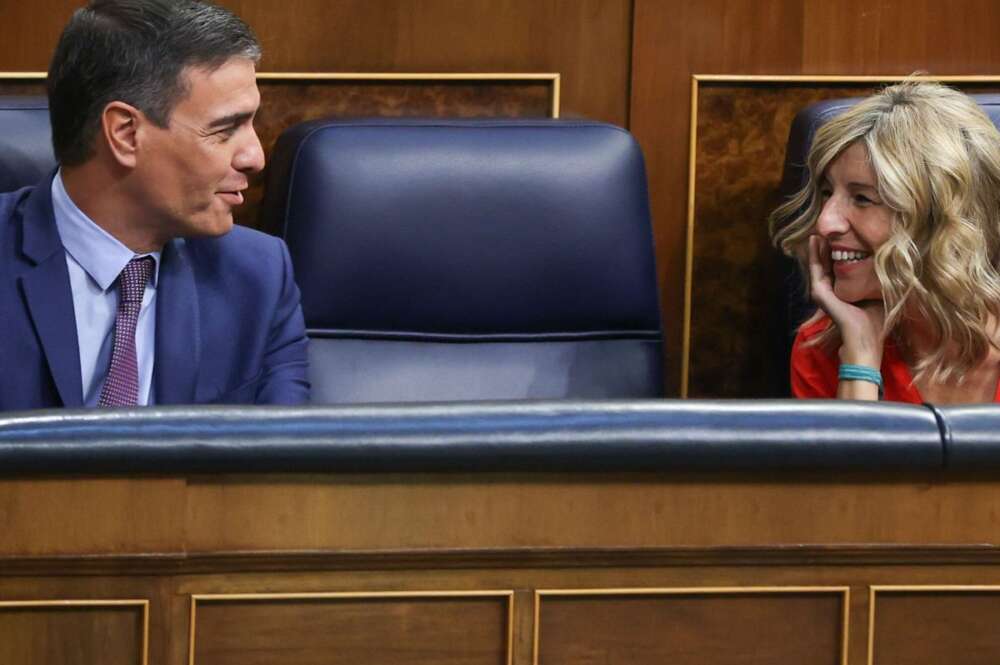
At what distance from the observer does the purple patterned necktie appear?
115cm

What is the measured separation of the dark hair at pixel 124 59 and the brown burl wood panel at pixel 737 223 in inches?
26.3

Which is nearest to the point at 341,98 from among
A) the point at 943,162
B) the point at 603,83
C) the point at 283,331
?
the point at 603,83

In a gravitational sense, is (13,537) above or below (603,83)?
below

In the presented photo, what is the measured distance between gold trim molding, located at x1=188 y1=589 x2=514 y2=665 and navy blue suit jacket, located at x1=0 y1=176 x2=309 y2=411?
0.43 meters

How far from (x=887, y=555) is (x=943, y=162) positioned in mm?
607

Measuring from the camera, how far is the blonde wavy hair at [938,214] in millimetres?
1293

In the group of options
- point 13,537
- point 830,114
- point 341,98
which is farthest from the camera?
point 341,98

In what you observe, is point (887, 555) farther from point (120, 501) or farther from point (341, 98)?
point (341, 98)

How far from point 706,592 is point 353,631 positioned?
7.1 inches

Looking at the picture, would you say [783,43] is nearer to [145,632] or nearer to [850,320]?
[850,320]

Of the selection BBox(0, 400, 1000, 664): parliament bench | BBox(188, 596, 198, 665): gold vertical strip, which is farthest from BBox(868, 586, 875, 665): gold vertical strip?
BBox(188, 596, 198, 665): gold vertical strip

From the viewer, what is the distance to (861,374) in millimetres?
1328


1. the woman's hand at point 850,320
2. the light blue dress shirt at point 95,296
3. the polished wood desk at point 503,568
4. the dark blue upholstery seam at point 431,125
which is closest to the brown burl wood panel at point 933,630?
the polished wood desk at point 503,568

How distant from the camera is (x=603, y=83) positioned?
Result: 66.0 inches
